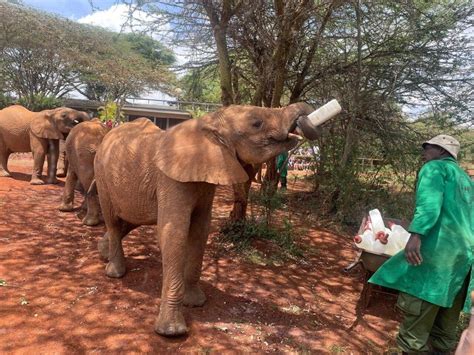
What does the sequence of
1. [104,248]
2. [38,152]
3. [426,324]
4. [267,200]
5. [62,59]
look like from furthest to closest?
[62,59] < [38,152] < [267,200] < [104,248] < [426,324]

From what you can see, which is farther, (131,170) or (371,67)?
(371,67)

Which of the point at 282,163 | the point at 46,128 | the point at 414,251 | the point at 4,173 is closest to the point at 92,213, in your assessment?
the point at 282,163

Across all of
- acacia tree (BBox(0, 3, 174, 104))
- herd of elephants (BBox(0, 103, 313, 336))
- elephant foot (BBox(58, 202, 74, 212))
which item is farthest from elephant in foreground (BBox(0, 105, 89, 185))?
acacia tree (BBox(0, 3, 174, 104))

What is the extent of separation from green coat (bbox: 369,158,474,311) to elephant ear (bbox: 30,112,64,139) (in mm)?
8174

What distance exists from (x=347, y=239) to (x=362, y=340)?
145 inches

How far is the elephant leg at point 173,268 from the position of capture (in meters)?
3.21

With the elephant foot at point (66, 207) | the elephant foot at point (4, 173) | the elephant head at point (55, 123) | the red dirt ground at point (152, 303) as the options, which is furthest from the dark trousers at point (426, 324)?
the elephant foot at point (4, 173)

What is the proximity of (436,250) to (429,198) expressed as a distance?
39 centimetres

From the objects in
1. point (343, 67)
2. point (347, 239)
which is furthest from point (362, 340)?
point (343, 67)

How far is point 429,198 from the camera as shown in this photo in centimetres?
287

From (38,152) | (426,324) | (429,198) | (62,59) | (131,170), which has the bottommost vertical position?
(426,324)

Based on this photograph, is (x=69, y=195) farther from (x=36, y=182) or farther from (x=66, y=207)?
(x=36, y=182)

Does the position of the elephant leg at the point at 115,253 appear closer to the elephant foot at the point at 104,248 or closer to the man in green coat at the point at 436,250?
the elephant foot at the point at 104,248

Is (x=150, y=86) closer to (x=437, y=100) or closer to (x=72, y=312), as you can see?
(x=437, y=100)
